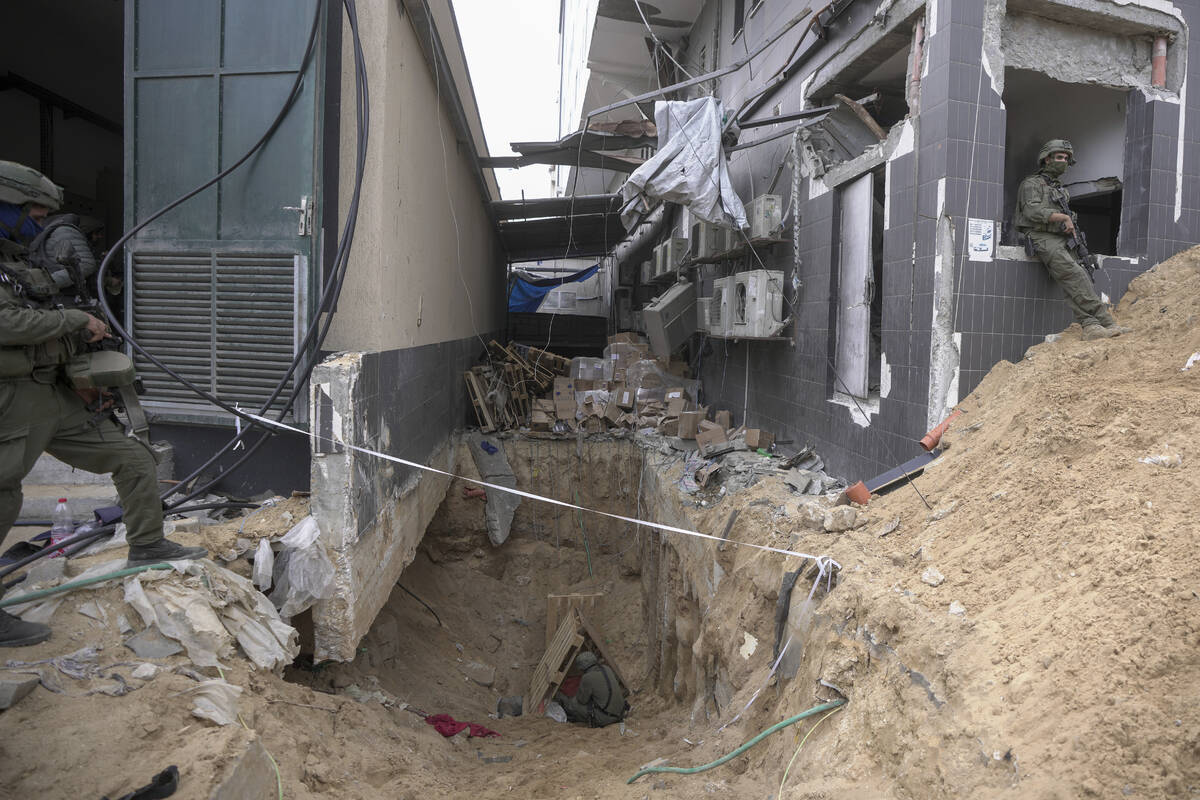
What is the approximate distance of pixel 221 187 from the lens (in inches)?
186

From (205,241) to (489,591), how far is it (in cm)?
594

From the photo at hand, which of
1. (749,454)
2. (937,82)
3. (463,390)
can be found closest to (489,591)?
(463,390)

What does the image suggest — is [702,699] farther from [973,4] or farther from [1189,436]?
[973,4]

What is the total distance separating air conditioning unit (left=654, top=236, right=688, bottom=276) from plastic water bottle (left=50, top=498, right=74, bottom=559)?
8.20m

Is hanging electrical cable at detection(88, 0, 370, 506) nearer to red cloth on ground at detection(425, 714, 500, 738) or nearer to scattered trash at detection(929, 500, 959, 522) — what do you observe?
red cloth on ground at detection(425, 714, 500, 738)

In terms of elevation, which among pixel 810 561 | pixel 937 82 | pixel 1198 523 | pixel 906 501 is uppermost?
pixel 937 82

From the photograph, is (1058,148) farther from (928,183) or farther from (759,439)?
(759,439)

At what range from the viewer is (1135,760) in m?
1.88

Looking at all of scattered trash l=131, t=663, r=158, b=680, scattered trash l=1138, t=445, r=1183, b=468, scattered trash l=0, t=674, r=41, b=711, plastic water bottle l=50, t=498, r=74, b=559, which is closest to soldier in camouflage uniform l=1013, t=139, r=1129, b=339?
scattered trash l=1138, t=445, r=1183, b=468

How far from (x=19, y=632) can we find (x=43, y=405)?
103 cm

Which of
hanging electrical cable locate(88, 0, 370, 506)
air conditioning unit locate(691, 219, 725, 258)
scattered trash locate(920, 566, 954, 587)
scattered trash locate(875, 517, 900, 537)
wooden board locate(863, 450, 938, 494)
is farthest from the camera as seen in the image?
air conditioning unit locate(691, 219, 725, 258)

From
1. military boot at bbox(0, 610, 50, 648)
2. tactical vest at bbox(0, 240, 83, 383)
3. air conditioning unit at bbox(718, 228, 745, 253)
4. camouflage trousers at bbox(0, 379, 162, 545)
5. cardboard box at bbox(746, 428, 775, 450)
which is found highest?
air conditioning unit at bbox(718, 228, 745, 253)

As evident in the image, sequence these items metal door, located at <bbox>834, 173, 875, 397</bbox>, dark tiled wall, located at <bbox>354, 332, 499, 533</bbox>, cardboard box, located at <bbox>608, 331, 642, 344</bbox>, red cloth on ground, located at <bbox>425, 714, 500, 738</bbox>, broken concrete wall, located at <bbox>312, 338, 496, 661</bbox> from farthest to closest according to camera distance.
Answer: cardboard box, located at <bbox>608, 331, 642, 344</bbox> < metal door, located at <bbox>834, 173, 875, 397</bbox> < red cloth on ground, located at <bbox>425, 714, 500, 738</bbox> < dark tiled wall, located at <bbox>354, 332, 499, 533</bbox> < broken concrete wall, located at <bbox>312, 338, 496, 661</bbox>

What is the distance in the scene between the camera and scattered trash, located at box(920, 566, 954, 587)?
127 inches
